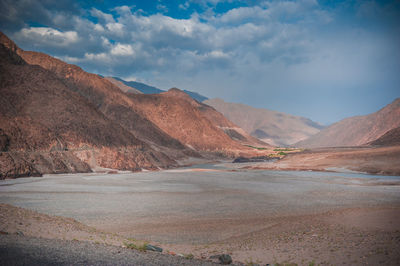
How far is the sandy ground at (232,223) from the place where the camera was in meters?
10.5

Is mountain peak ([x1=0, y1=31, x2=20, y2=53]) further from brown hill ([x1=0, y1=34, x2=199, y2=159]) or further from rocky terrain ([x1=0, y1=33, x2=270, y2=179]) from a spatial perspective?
brown hill ([x1=0, y1=34, x2=199, y2=159])

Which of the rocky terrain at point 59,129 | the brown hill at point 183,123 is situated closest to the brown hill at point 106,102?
the rocky terrain at point 59,129

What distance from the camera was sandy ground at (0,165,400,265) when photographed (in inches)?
413

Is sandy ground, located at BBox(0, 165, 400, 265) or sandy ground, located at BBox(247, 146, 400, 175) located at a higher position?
sandy ground, located at BBox(247, 146, 400, 175)

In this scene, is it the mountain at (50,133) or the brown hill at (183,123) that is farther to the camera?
the brown hill at (183,123)

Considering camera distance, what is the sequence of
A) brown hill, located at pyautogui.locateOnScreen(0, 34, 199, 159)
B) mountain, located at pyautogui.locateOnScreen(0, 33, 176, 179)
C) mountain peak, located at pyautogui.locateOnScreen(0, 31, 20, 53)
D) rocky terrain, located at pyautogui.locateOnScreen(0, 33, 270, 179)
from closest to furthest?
mountain, located at pyautogui.locateOnScreen(0, 33, 176, 179) < rocky terrain, located at pyautogui.locateOnScreen(0, 33, 270, 179) < mountain peak, located at pyautogui.locateOnScreen(0, 31, 20, 53) < brown hill, located at pyautogui.locateOnScreen(0, 34, 199, 159)

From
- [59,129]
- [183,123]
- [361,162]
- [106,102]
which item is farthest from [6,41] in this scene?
[361,162]

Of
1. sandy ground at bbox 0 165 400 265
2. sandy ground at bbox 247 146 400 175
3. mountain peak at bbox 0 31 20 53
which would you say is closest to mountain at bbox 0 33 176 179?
mountain peak at bbox 0 31 20 53

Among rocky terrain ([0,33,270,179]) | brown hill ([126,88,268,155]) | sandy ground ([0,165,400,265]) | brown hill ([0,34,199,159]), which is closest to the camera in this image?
sandy ground ([0,165,400,265])

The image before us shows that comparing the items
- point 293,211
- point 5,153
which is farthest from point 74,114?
point 293,211

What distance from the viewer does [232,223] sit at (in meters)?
A: 15.8

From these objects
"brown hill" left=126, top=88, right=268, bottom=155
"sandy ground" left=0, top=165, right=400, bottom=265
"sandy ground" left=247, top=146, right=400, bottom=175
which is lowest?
"sandy ground" left=0, top=165, right=400, bottom=265

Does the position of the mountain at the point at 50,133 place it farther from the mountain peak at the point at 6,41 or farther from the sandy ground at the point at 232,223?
the sandy ground at the point at 232,223

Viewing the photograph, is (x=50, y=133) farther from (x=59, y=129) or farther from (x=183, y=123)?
(x=183, y=123)
